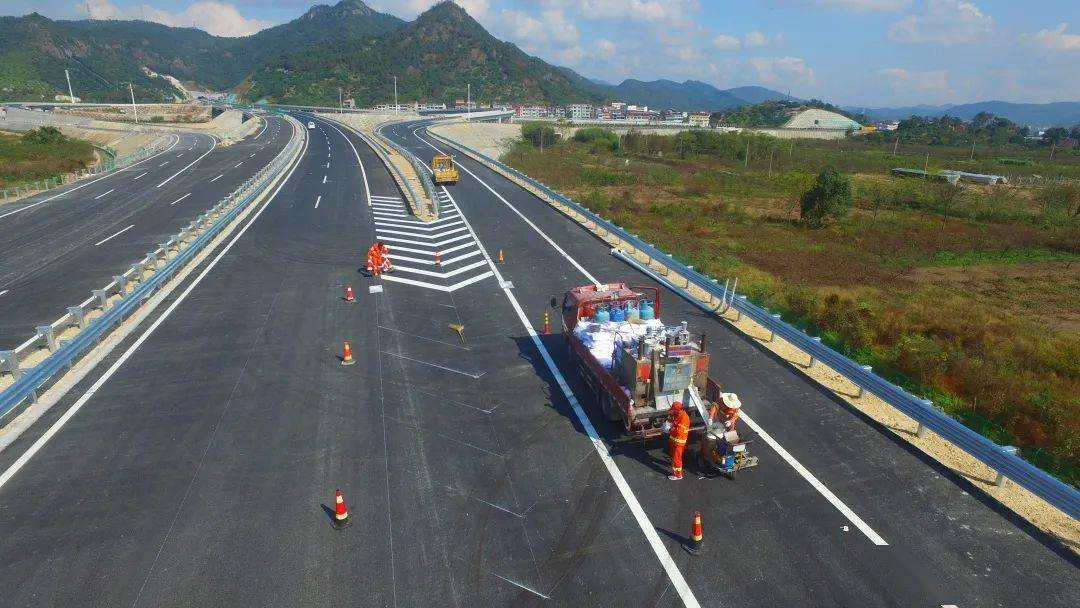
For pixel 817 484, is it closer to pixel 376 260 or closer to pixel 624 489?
pixel 624 489

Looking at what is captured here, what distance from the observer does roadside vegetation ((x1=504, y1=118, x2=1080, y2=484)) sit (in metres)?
13.5

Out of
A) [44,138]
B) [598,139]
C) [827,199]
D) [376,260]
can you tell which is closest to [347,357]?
[376,260]

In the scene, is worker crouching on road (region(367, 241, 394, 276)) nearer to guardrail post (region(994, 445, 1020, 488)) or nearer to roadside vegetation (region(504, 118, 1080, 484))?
roadside vegetation (region(504, 118, 1080, 484))

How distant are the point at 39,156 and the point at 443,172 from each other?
4473 cm

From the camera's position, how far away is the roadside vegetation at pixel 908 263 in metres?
13.5

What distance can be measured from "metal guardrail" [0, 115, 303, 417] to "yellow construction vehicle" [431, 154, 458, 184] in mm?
15577

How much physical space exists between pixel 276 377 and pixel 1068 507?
568 inches

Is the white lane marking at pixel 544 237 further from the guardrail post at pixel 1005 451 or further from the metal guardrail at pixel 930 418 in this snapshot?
the guardrail post at pixel 1005 451

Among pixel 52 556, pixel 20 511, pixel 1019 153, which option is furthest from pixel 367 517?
pixel 1019 153

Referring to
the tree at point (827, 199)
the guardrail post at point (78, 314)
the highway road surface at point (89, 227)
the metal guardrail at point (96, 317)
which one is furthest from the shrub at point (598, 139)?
the guardrail post at point (78, 314)

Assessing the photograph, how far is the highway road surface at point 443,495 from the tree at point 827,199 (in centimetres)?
2810

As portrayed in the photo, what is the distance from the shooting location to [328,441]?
10.8 meters

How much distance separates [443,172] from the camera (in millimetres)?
41531

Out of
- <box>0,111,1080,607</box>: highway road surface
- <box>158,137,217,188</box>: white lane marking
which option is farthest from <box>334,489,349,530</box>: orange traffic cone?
<box>158,137,217,188</box>: white lane marking
